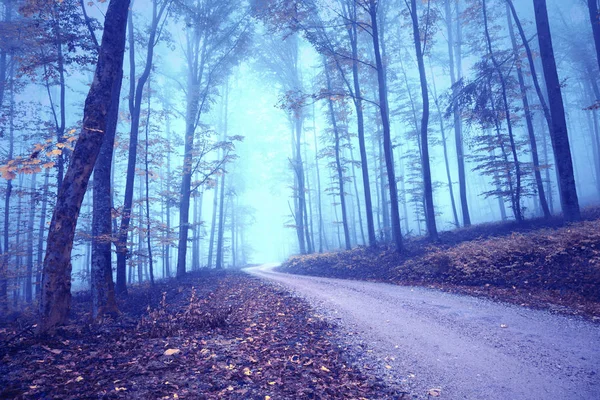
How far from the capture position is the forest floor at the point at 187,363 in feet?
10.4

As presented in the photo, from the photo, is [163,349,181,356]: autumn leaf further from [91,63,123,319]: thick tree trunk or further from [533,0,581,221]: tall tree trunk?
[533,0,581,221]: tall tree trunk

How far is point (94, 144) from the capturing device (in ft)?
18.5

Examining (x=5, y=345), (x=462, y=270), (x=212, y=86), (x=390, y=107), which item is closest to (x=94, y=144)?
(x=5, y=345)

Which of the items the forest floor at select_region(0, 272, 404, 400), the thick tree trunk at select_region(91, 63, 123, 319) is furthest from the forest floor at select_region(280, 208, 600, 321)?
the thick tree trunk at select_region(91, 63, 123, 319)

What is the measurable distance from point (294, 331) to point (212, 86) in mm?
17928

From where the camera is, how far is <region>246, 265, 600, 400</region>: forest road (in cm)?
350

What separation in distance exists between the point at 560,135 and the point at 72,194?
16892 millimetres

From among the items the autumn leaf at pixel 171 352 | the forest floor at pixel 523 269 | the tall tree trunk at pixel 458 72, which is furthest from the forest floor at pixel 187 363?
the tall tree trunk at pixel 458 72

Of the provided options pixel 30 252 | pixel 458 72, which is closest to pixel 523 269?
pixel 458 72

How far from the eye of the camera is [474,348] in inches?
181

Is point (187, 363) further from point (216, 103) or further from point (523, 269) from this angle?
point (216, 103)

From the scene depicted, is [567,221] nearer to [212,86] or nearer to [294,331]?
[294,331]

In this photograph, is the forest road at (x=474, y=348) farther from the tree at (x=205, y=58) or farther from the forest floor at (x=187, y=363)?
the tree at (x=205, y=58)

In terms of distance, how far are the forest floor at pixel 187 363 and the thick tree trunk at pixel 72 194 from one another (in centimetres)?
57
